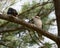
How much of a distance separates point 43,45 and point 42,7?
0.37 metres

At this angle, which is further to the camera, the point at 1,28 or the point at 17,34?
the point at 17,34

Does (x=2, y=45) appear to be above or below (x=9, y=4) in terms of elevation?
below

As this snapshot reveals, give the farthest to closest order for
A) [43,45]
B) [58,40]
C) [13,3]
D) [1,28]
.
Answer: [13,3] < [1,28] < [43,45] < [58,40]

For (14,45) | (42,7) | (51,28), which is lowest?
(14,45)

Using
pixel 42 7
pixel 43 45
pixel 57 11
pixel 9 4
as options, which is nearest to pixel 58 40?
pixel 57 11

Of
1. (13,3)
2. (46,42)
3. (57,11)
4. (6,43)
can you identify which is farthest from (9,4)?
(57,11)

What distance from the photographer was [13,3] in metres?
1.84

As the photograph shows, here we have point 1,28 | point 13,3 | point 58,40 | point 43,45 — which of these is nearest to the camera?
point 58,40

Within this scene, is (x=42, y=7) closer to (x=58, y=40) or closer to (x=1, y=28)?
(x=1, y=28)

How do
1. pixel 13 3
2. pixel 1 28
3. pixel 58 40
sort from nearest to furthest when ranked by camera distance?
pixel 58 40
pixel 1 28
pixel 13 3

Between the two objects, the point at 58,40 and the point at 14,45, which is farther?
the point at 14,45

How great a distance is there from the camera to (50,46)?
1610 mm

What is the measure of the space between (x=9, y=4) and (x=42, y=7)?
0.29 m

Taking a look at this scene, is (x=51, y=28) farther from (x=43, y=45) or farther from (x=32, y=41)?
(x=43, y=45)
